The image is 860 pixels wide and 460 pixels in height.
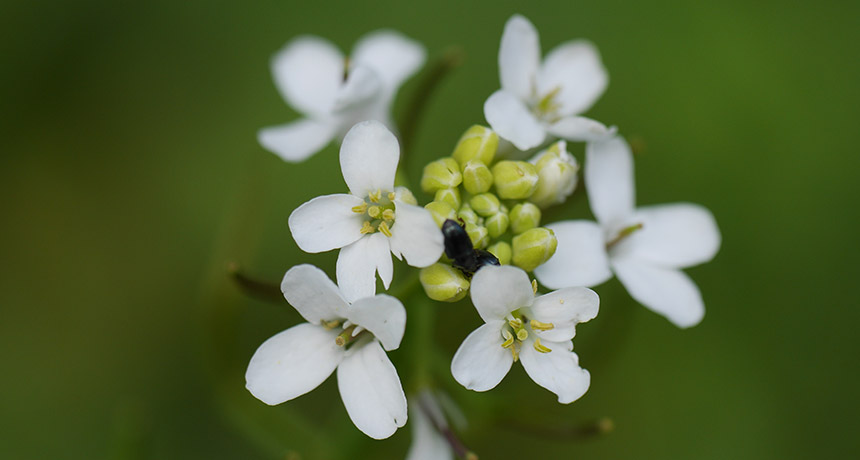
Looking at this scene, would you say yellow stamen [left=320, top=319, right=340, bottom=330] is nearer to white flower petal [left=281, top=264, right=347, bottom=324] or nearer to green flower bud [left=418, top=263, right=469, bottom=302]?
white flower petal [left=281, top=264, right=347, bottom=324]

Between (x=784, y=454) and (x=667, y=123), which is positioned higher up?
(x=667, y=123)

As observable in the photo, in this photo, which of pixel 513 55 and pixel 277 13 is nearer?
pixel 513 55

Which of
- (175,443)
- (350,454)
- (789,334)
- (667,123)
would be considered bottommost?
(175,443)

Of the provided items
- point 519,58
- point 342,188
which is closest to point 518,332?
point 519,58

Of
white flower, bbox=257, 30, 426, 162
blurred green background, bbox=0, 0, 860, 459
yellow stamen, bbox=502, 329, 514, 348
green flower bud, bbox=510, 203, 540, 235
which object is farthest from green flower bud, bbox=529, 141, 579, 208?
blurred green background, bbox=0, 0, 860, 459

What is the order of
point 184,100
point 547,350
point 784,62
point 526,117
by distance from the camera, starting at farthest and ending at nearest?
point 184,100
point 784,62
point 526,117
point 547,350

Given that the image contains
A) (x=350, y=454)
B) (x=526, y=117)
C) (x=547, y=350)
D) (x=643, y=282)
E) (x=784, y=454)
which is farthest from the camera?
(x=784, y=454)

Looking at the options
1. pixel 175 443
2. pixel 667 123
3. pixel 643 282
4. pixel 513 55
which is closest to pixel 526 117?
pixel 513 55

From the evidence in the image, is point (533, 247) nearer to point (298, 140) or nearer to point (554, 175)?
point (554, 175)

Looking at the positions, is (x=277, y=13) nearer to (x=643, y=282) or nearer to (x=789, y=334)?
(x=643, y=282)
